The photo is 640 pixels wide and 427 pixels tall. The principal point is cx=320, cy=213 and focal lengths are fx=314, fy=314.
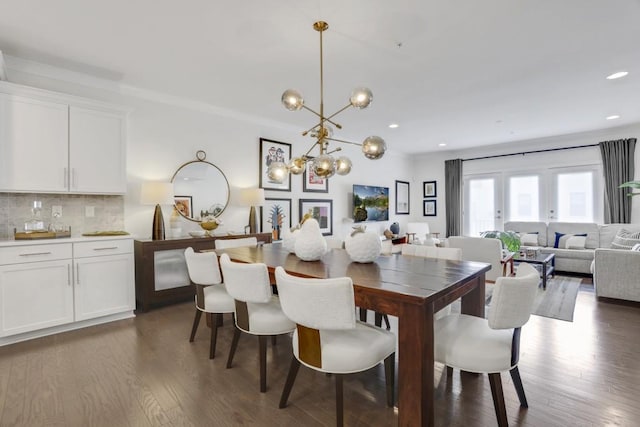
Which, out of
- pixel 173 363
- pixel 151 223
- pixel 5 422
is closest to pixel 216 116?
pixel 151 223

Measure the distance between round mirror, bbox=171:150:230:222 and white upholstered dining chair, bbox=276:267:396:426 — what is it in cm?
293

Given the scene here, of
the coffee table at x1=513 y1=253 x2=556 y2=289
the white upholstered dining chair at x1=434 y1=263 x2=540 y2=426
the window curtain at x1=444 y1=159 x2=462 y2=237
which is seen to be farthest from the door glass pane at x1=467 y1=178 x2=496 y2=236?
the white upholstered dining chair at x1=434 y1=263 x2=540 y2=426

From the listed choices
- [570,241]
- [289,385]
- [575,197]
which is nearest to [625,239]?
[570,241]

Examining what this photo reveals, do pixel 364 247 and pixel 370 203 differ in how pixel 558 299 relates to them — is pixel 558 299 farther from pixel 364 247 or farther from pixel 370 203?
pixel 370 203

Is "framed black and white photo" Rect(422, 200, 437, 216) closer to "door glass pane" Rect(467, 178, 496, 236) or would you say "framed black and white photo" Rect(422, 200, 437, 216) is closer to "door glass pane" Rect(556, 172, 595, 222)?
"door glass pane" Rect(467, 178, 496, 236)

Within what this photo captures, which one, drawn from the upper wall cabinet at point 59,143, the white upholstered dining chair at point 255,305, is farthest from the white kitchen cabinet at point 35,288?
the white upholstered dining chair at point 255,305

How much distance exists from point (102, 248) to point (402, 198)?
6.54 meters

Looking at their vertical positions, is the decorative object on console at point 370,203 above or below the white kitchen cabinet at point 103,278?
above

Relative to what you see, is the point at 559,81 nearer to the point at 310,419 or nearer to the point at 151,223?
the point at 310,419

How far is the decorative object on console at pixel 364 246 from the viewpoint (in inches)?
85.2

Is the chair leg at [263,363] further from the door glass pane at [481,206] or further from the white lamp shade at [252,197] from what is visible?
the door glass pane at [481,206]

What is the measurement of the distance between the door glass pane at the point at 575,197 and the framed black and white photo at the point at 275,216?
5508mm

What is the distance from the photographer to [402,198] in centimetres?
804

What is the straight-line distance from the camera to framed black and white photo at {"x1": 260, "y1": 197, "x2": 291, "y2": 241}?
4965 millimetres
